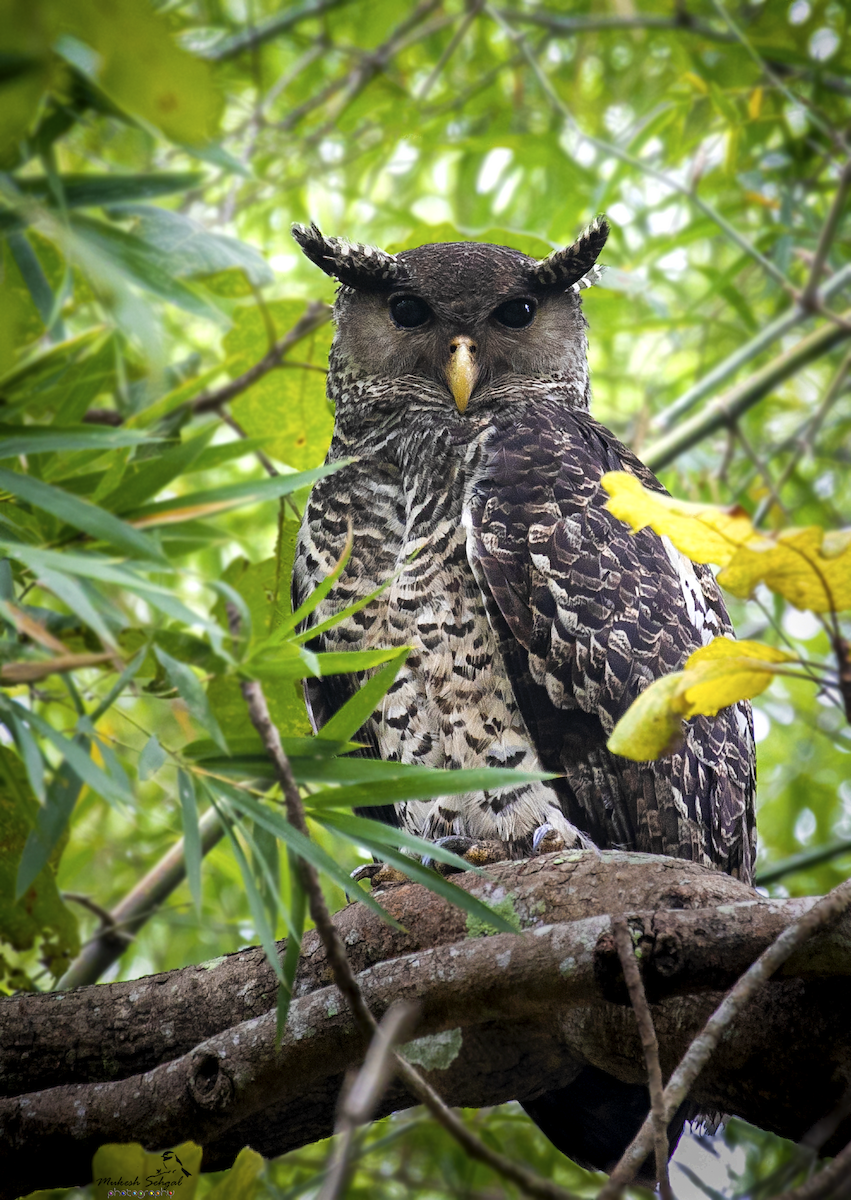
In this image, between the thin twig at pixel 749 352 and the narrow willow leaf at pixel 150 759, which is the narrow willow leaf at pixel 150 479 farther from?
the thin twig at pixel 749 352

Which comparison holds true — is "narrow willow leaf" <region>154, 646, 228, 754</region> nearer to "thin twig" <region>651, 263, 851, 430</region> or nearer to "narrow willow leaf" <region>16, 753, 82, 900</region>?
"narrow willow leaf" <region>16, 753, 82, 900</region>

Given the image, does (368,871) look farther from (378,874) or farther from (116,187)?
(116,187)

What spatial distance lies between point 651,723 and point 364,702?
32cm

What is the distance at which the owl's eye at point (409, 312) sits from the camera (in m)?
2.05

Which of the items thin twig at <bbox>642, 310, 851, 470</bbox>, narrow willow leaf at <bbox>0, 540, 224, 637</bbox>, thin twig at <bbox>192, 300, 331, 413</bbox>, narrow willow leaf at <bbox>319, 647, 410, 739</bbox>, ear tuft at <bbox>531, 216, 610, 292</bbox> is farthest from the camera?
thin twig at <bbox>642, 310, 851, 470</bbox>

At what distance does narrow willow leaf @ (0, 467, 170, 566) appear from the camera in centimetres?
89

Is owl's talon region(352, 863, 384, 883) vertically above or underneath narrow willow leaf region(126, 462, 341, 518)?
underneath

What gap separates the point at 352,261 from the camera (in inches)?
78.7

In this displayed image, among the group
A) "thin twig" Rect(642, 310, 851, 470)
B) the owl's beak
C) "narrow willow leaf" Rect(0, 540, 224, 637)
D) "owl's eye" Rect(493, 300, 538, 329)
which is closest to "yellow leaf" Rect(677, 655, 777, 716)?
"narrow willow leaf" Rect(0, 540, 224, 637)

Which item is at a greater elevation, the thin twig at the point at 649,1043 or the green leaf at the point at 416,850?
the green leaf at the point at 416,850

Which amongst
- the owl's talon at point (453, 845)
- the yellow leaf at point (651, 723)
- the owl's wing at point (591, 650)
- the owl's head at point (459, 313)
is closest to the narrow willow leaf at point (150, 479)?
the yellow leaf at point (651, 723)

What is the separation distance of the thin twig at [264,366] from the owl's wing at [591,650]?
40 centimetres

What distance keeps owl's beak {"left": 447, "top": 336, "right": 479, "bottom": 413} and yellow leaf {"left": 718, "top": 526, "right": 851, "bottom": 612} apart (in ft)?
3.59

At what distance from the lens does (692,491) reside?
249cm
